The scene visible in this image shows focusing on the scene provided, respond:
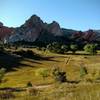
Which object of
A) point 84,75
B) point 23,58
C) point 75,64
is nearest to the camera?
point 84,75

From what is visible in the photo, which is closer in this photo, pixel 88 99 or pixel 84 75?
pixel 88 99

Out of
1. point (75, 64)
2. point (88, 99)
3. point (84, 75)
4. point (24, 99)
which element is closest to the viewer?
point (88, 99)

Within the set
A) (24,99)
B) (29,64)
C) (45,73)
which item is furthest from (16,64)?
(24,99)

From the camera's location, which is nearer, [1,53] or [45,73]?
[45,73]

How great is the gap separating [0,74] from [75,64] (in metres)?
71.6

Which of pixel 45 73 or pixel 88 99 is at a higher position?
pixel 88 99

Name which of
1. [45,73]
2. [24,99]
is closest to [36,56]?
[45,73]

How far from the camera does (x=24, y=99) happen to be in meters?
16.5

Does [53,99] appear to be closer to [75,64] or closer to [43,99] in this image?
[43,99]

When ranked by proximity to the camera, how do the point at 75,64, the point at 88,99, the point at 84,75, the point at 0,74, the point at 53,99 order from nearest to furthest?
the point at 88,99 < the point at 53,99 < the point at 0,74 < the point at 84,75 < the point at 75,64

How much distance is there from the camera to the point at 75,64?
148 m

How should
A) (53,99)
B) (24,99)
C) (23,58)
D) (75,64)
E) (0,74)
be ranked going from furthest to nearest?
1. (23,58)
2. (75,64)
3. (0,74)
4. (24,99)
5. (53,99)

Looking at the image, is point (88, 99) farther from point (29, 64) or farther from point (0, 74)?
point (29, 64)

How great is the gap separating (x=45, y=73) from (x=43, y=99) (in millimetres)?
80549
